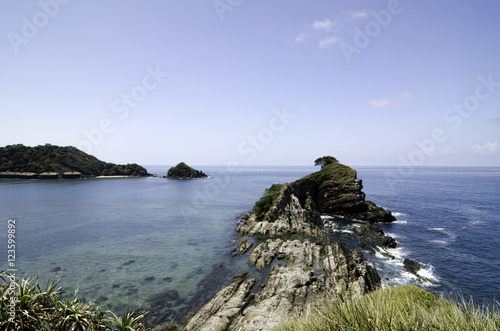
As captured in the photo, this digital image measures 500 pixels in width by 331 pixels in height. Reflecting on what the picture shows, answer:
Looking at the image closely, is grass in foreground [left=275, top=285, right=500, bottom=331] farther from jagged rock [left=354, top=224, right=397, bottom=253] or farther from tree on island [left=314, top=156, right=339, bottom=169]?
tree on island [left=314, top=156, right=339, bottom=169]

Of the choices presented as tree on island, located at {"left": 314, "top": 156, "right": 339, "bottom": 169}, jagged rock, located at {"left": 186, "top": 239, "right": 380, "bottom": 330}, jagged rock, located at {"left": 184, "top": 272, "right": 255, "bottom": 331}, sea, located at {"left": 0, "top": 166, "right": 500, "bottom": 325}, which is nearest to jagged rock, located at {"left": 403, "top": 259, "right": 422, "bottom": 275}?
sea, located at {"left": 0, "top": 166, "right": 500, "bottom": 325}

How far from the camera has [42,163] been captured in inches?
6476

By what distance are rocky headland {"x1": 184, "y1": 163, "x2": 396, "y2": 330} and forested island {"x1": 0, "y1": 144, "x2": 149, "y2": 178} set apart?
6640 inches

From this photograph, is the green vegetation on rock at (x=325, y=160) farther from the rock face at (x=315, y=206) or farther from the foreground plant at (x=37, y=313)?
the foreground plant at (x=37, y=313)

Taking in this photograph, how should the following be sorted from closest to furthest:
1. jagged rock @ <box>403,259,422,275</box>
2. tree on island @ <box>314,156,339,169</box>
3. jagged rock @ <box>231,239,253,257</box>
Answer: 1. jagged rock @ <box>403,259,422,275</box>
2. jagged rock @ <box>231,239,253,257</box>
3. tree on island @ <box>314,156,339,169</box>

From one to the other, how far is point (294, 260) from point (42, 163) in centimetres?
19818

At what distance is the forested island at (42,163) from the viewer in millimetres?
160750

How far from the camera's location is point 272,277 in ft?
97.6

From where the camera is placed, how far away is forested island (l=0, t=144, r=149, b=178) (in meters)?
161

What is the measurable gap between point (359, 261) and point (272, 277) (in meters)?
12.0

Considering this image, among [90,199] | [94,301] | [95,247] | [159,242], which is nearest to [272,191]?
[159,242]

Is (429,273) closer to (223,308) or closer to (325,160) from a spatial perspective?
(223,308)

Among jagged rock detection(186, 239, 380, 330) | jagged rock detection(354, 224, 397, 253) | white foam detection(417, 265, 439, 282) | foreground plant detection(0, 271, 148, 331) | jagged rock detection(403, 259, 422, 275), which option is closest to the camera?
foreground plant detection(0, 271, 148, 331)

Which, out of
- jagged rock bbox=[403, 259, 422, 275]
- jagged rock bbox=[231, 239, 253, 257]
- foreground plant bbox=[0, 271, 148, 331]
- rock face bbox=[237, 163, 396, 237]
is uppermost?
foreground plant bbox=[0, 271, 148, 331]
